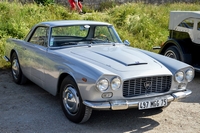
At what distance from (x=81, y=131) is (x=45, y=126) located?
548mm

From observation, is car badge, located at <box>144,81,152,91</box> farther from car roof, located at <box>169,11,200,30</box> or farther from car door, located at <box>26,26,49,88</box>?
car roof, located at <box>169,11,200,30</box>

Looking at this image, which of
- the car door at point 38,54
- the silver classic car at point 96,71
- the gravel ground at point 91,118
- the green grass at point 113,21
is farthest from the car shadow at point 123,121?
the green grass at point 113,21

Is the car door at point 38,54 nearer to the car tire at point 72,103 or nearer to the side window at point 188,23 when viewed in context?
the car tire at point 72,103

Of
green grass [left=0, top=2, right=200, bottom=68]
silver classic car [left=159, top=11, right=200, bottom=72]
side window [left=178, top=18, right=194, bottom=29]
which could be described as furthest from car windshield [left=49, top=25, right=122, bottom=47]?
green grass [left=0, top=2, right=200, bottom=68]

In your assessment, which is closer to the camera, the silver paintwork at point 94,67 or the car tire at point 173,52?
the silver paintwork at point 94,67

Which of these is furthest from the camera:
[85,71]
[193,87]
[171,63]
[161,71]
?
[193,87]

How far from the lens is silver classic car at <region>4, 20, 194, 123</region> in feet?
12.8

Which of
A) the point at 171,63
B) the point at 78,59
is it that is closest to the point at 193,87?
the point at 171,63

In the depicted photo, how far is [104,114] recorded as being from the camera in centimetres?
470

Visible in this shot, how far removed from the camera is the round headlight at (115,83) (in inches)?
152

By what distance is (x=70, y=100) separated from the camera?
429 centimetres

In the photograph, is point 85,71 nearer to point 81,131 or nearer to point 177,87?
point 81,131

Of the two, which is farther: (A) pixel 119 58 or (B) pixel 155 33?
(B) pixel 155 33

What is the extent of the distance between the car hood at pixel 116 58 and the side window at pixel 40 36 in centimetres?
58
